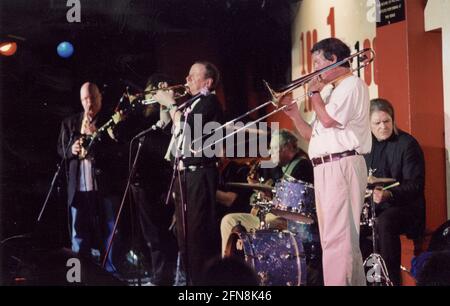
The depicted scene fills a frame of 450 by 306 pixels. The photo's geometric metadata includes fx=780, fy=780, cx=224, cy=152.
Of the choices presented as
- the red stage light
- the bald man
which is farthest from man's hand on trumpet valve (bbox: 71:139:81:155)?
the red stage light

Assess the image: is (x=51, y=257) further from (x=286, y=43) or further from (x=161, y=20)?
(x=286, y=43)

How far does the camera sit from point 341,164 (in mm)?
5418

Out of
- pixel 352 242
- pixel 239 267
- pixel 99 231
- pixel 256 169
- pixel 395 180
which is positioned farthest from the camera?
pixel 99 231

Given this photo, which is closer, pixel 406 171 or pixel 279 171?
pixel 406 171

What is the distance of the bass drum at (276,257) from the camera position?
6.05 m

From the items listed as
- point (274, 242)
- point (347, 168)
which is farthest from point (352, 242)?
point (274, 242)

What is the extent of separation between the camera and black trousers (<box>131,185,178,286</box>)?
24.0 ft

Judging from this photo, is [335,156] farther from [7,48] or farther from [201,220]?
[7,48]

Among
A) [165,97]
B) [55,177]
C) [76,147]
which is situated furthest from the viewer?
[76,147]

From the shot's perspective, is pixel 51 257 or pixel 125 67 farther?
pixel 125 67

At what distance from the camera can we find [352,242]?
17.6ft

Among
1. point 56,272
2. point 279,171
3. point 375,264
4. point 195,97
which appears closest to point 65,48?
point 195,97

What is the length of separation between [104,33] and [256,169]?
217cm

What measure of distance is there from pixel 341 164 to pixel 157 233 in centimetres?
256
